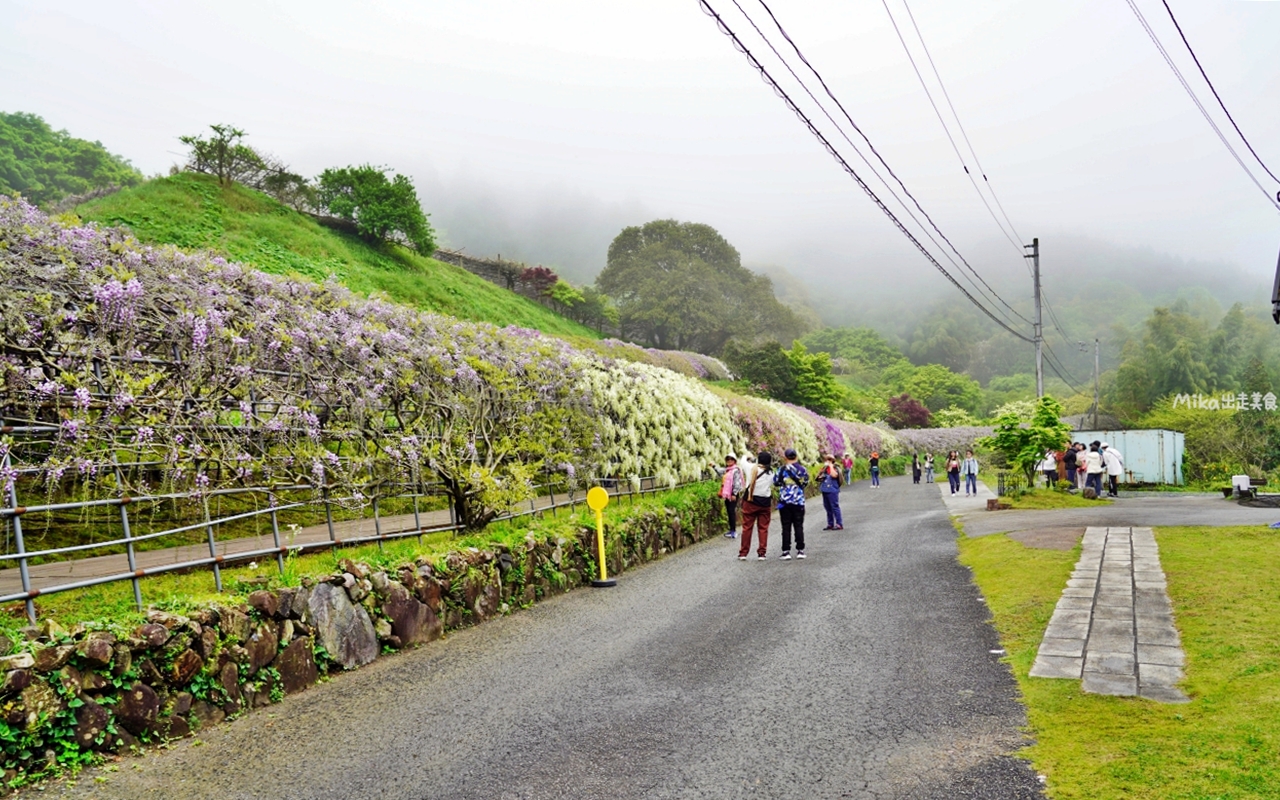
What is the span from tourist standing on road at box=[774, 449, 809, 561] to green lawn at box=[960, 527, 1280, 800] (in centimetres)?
423

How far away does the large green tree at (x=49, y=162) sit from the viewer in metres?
60.6

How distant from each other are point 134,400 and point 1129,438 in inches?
1330

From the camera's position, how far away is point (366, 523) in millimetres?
10469

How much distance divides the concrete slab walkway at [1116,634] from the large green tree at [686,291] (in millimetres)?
66297

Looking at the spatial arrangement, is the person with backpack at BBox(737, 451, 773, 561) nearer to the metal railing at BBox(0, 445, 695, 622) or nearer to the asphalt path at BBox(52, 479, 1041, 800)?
the metal railing at BBox(0, 445, 695, 622)

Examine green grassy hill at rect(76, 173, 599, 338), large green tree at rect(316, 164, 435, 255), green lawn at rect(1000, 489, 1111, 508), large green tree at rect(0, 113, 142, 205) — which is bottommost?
green lawn at rect(1000, 489, 1111, 508)

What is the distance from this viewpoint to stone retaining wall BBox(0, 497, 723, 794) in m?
4.64

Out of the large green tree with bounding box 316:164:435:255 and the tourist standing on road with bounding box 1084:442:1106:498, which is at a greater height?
the large green tree with bounding box 316:164:435:255

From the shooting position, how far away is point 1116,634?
6.99m

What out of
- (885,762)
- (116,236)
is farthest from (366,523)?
(885,762)

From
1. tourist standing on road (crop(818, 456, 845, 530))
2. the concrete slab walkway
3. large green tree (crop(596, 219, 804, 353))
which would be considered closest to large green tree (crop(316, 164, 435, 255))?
large green tree (crop(596, 219, 804, 353))

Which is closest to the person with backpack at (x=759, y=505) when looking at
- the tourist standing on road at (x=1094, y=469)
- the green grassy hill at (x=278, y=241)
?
the tourist standing on road at (x=1094, y=469)

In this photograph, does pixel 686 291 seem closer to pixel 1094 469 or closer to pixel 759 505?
pixel 1094 469

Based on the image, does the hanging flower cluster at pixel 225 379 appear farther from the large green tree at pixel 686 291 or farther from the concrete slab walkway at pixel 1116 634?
the large green tree at pixel 686 291
